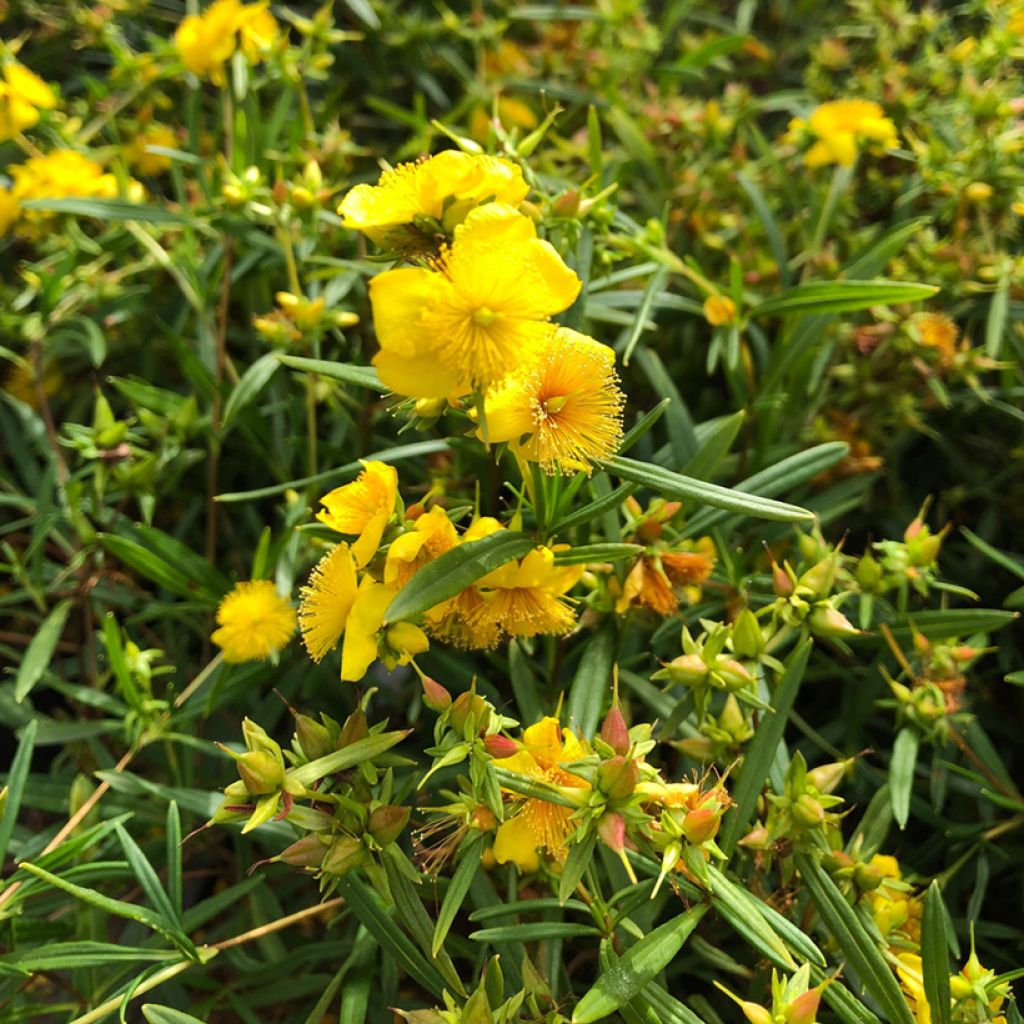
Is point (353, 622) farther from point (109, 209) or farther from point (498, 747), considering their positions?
point (109, 209)

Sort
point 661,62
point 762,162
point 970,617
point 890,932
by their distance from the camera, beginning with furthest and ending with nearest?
point 661,62 < point 762,162 < point 970,617 < point 890,932

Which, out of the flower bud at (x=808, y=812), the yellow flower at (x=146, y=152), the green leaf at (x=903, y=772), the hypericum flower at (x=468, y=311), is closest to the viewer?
the hypericum flower at (x=468, y=311)

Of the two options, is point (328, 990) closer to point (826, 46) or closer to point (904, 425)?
point (904, 425)

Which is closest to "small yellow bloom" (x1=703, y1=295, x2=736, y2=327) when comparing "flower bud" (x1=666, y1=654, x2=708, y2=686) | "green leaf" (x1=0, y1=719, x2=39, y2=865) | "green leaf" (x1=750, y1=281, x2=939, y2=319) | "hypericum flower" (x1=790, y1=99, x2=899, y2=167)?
"green leaf" (x1=750, y1=281, x2=939, y2=319)

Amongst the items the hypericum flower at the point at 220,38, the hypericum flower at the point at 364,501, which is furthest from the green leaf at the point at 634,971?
the hypericum flower at the point at 220,38

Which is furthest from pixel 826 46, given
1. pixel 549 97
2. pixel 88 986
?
pixel 88 986

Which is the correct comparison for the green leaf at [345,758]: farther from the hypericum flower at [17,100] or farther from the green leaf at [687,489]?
the hypericum flower at [17,100]
